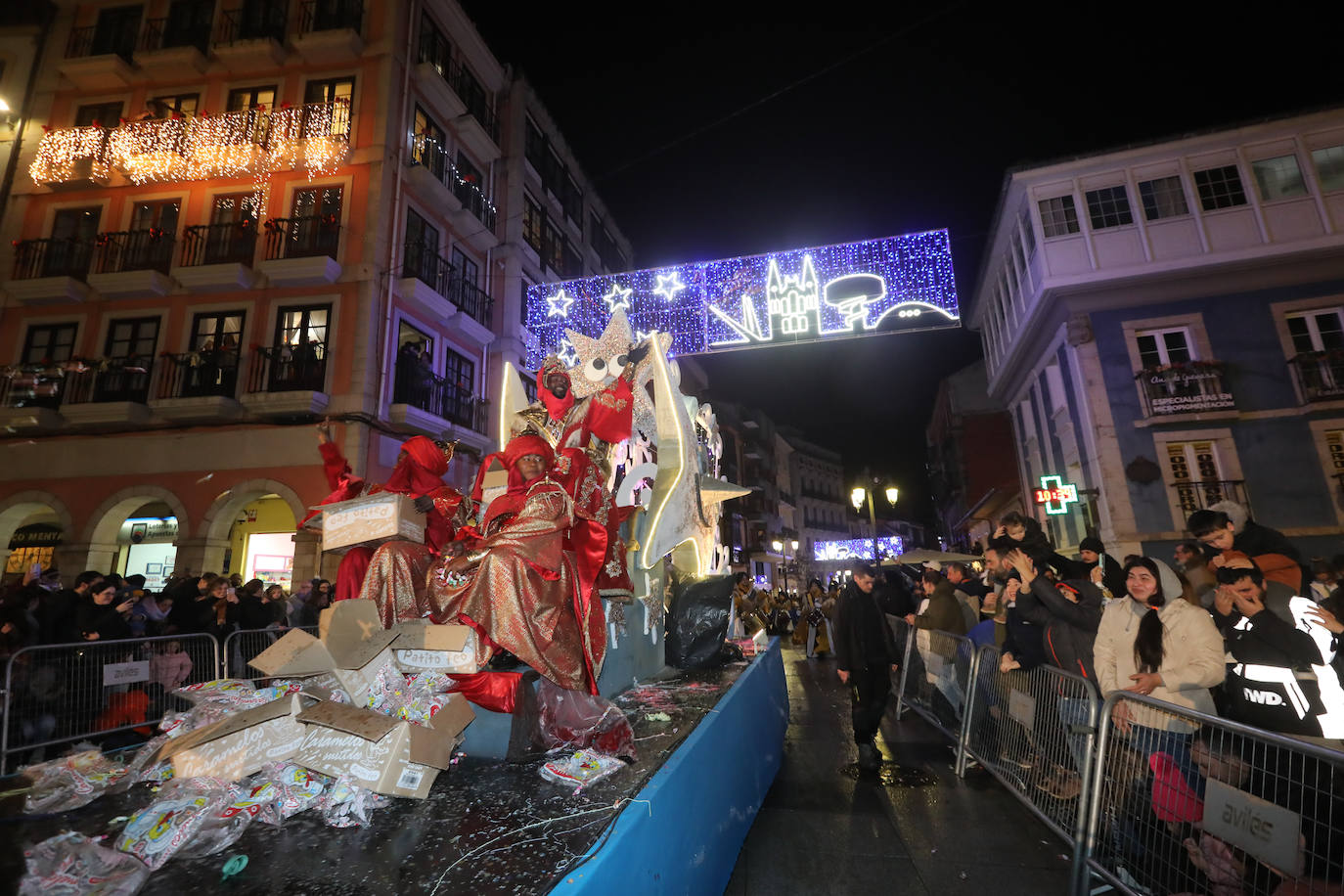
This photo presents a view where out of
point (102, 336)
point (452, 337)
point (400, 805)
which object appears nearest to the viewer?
point (400, 805)

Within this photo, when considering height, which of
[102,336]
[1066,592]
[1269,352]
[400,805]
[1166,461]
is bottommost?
[400,805]

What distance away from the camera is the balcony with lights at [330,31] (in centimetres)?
1398

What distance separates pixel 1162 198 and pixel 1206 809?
18.2 meters

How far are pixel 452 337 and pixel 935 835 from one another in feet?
50.7

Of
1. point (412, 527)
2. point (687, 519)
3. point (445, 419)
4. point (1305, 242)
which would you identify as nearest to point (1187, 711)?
point (687, 519)

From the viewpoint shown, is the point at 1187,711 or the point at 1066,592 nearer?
the point at 1187,711

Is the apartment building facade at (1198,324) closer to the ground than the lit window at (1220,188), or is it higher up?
closer to the ground

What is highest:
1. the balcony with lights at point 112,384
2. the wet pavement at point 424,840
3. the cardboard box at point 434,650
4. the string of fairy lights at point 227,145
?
the string of fairy lights at point 227,145

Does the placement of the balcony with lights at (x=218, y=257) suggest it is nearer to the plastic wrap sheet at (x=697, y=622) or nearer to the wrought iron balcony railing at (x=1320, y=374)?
the plastic wrap sheet at (x=697, y=622)

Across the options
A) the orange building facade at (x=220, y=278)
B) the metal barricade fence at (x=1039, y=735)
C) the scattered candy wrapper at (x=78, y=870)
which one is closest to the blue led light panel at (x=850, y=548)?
the orange building facade at (x=220, y=278)

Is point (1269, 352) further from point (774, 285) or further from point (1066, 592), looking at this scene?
point (1066, 592)

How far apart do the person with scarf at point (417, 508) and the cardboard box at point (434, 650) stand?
35cm

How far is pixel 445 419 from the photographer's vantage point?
1445 cm

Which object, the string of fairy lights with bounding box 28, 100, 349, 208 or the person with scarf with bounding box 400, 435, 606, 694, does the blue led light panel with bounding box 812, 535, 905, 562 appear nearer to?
the string of fairy lights with bounding box 28, 100, 349, 208
